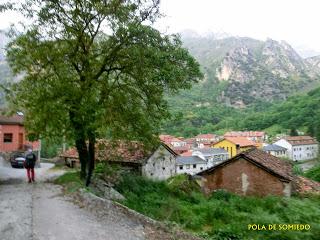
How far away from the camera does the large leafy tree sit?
16.4 m

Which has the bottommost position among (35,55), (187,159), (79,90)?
(187,159)

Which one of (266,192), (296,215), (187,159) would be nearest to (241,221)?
(296,215)

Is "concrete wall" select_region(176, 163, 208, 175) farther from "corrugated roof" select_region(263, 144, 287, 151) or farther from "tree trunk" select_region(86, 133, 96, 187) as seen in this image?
"tree trunk" select_region(86, 133, 96, 187)

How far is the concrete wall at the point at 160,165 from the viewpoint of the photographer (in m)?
30.5

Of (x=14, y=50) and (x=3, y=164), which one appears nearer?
(x=14, y=50)

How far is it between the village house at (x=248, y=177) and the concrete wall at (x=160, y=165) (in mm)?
6514

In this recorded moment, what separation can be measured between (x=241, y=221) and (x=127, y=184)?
29.1ft

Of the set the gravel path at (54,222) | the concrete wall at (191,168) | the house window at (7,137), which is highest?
the house window at (7,137)

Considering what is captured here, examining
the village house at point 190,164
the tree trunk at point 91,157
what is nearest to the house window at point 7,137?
the tree trunk at point 91,157

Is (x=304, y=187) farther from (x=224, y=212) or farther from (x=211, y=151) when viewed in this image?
(x=211, y=151)

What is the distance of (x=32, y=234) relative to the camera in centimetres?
959

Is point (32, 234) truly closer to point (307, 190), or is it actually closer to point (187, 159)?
point (307, 190)

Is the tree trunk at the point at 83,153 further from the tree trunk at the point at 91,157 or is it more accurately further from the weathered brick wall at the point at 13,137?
the weathered brick wall at the point at 13,137

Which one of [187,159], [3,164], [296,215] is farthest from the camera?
[187,159]
